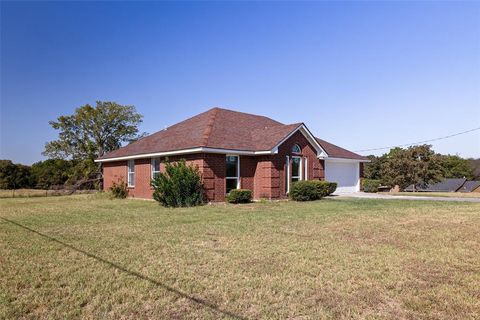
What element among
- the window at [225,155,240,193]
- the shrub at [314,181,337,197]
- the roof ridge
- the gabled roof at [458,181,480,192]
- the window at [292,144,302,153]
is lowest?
the gabled roof at [458,181,480,192]

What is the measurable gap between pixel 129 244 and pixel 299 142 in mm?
14637

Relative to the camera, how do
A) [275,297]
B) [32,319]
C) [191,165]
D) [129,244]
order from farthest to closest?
[191,165] < [129,244] < [275,297] < [32,319]

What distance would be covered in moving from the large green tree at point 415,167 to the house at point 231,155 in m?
21.2

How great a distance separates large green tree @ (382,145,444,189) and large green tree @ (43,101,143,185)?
1269 inches

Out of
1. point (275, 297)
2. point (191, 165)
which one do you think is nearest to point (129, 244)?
point (275, 297)

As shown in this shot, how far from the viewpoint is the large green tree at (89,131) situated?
42.4 metres

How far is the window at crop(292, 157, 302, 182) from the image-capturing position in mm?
20688

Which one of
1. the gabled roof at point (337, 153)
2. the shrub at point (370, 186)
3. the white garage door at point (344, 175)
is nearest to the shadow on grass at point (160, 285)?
the gabled roof at point (337, 153)

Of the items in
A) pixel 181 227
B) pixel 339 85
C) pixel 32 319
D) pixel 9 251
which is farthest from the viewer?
pixel 339 85

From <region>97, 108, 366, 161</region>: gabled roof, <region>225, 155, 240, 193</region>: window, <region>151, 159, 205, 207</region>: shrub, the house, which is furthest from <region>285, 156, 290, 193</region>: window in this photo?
<region>151, 159, 205, 207</region>: shrub

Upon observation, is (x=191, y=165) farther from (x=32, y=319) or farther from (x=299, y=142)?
(x=32, y=319)

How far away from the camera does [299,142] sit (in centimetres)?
2083

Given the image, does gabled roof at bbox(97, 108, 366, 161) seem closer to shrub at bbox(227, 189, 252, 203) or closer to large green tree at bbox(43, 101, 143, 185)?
shrub at bbox(227, 189, 252, 203)

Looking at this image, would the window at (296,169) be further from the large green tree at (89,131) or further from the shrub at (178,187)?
the large green tree at (89,131)
